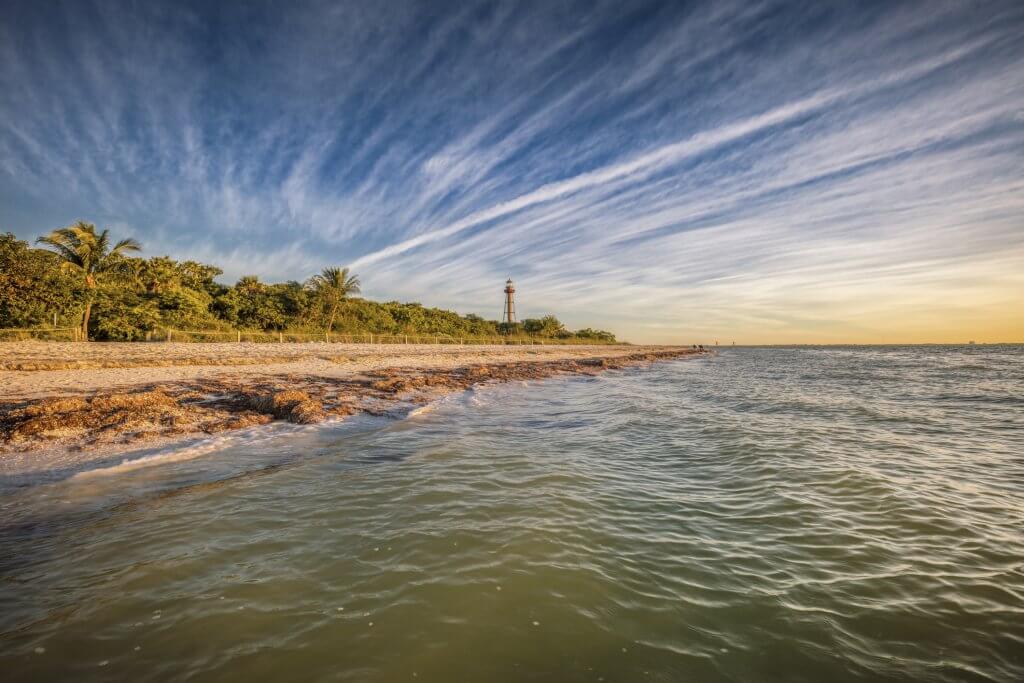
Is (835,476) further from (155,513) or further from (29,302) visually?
(29,302)

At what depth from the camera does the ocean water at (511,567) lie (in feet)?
7.98

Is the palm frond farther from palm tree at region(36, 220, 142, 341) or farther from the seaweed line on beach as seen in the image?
the seaweed line on beach

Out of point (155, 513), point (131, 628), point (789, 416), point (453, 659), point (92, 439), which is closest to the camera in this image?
point (453, 659)

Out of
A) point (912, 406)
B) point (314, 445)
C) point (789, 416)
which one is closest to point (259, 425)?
point (314, 445)

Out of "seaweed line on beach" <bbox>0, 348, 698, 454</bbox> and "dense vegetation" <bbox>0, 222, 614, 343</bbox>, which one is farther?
"dense vegetation" <bbox>0, 222, 614, 343</bbox>

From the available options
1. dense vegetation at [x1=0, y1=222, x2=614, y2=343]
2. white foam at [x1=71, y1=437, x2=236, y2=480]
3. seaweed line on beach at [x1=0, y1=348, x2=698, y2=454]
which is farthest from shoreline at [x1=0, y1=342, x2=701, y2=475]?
dense vegetation at [x1=0, y1=222, x2=614, y2=343]

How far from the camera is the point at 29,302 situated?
73.4 feet

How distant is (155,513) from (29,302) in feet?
95.6

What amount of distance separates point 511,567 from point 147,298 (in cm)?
4307

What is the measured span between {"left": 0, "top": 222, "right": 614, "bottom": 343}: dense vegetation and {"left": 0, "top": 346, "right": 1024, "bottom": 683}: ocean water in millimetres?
27029

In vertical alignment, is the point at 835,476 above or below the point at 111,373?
below

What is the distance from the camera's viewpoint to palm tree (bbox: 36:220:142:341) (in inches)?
1129

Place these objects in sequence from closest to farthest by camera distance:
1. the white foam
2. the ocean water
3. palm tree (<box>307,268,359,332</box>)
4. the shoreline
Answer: the ocean water < the white foam < the shoreline < palm tree (<box>307,268,359,332</box>)

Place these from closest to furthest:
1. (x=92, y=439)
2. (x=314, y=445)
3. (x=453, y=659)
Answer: (x=453, y=659)
(x=92, y=439)
(x=314, y=445)
